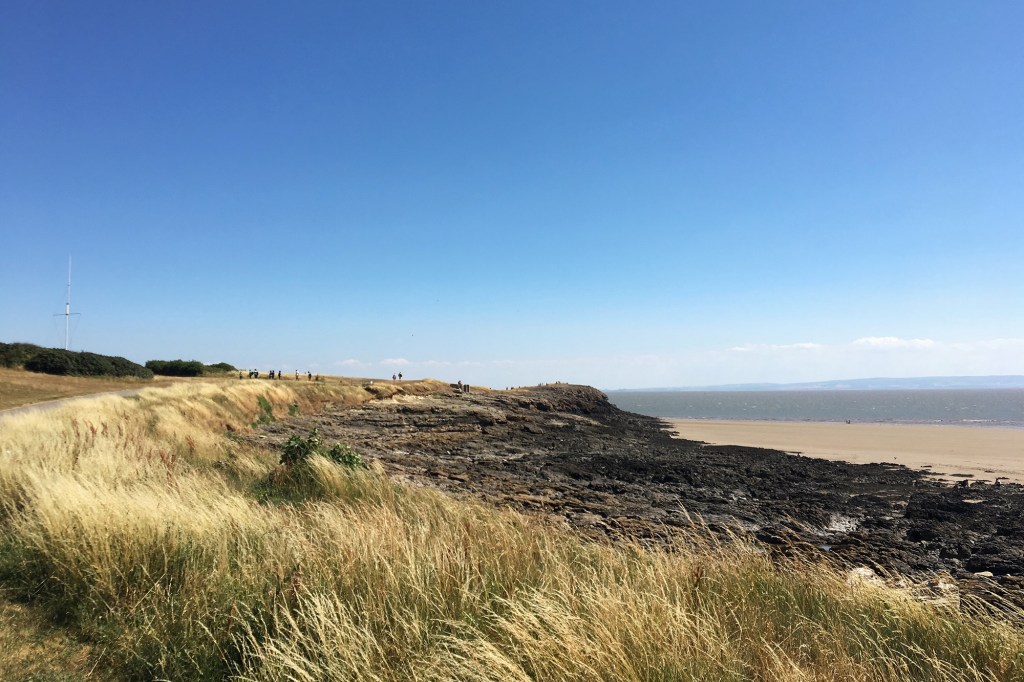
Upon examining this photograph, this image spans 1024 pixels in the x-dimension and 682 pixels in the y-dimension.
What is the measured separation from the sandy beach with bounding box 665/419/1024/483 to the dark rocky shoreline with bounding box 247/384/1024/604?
135 inches

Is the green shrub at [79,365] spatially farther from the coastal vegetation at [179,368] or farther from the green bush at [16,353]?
the coastal vegetation at [179,368]

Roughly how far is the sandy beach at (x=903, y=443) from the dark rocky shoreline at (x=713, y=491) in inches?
135

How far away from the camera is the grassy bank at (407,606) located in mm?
3475

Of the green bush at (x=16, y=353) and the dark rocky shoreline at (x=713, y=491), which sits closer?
the dark rocky shoreline at (x=713, y=491)

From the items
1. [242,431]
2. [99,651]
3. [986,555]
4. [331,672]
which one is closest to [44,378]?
[242,431]

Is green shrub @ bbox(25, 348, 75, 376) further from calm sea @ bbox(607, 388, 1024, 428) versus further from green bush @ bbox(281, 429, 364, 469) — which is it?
calm sea @ bbox(607, 388, 1024, 428)

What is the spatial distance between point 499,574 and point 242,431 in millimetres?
17754

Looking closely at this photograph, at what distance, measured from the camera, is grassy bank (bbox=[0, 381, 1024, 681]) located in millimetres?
3475

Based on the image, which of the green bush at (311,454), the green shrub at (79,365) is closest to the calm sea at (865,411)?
the green shrub at (79,365)

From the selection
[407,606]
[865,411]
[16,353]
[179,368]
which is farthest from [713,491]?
[865,411]

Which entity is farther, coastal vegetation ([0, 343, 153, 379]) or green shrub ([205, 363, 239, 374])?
green shrub ([205, 363, 239, 374])

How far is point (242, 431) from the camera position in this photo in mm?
19766

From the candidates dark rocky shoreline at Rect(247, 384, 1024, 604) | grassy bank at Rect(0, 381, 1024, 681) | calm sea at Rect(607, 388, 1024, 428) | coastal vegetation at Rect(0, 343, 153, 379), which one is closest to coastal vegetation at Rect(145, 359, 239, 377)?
coastal vegetation at Rect(0, 343, 153, 379)

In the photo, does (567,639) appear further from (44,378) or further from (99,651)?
(44,378)
